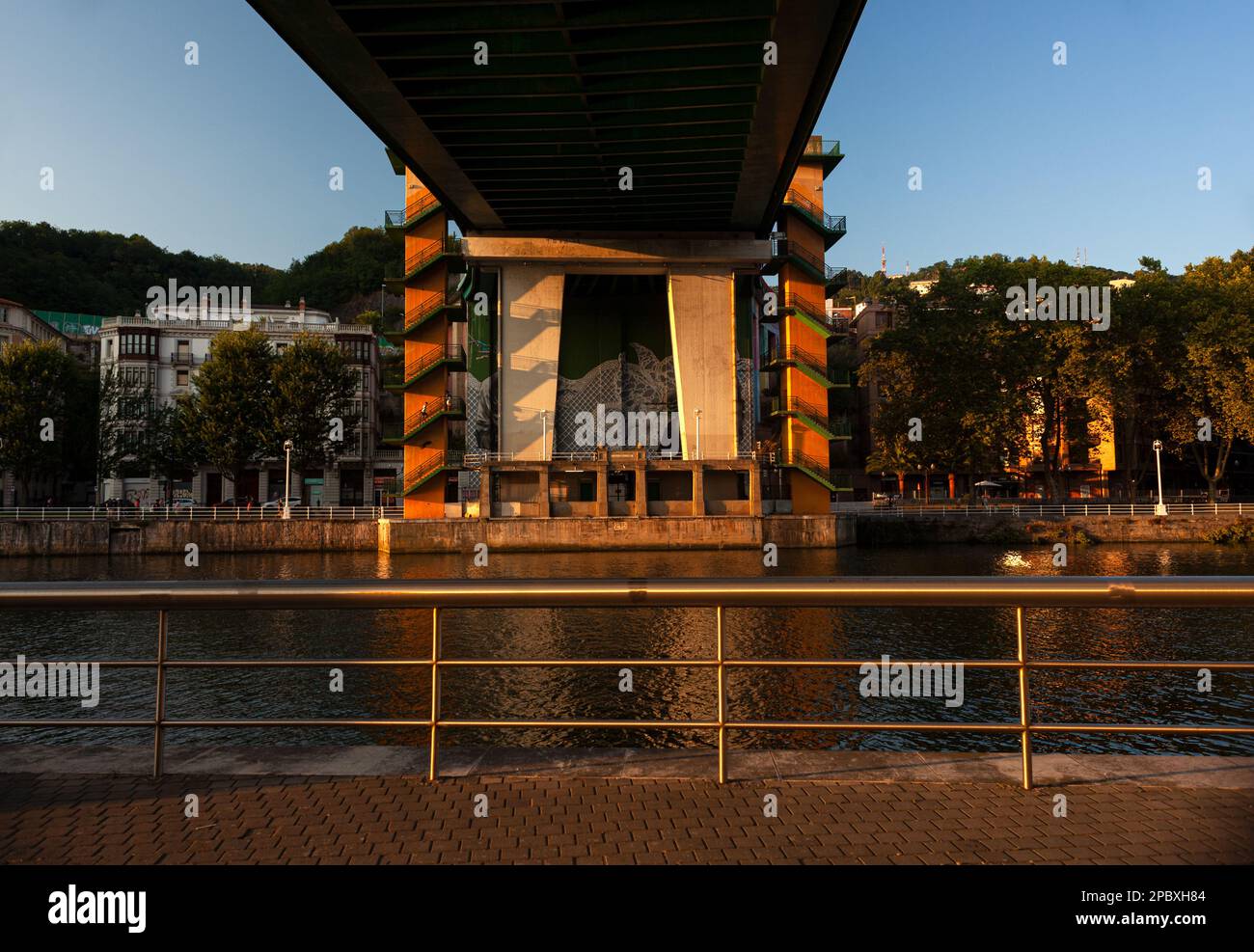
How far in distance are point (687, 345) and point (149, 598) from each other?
158 ft

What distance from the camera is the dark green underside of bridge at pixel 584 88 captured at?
28109 millimetres

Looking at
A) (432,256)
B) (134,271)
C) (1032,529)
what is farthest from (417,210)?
(134,271)

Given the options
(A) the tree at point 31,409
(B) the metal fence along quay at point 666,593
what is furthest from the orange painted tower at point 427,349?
(B) the metal fence along quay at point 666,593

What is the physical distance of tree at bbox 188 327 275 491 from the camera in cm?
5500

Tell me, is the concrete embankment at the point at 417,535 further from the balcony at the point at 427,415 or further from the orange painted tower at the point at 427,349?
the balcony at the point at 427,415

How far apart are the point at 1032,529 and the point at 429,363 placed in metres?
39.0

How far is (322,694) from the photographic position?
12914 mm

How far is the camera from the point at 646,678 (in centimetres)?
1412

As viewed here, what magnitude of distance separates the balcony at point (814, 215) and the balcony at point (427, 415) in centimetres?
2565

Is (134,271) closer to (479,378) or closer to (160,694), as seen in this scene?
(479,378)

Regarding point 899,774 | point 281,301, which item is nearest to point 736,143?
point 899,774

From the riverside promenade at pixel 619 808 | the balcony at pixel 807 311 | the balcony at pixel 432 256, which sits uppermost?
the balcony at pixel 432 256

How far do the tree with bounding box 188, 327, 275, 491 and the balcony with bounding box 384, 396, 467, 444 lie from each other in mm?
11068
